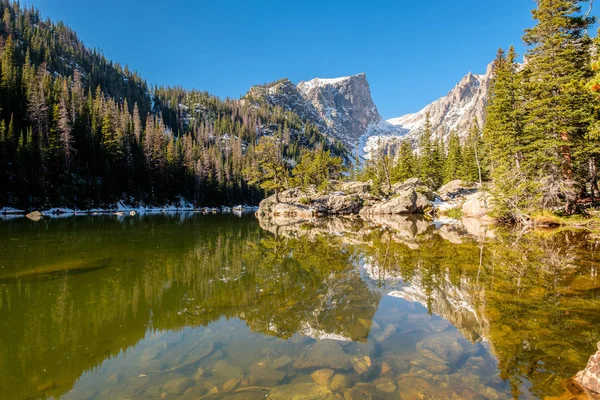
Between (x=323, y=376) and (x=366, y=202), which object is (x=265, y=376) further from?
(x=366, y=202)

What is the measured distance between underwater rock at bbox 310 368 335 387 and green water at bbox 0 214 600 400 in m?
0.02

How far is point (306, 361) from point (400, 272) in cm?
684

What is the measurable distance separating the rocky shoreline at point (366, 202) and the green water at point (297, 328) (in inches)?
1355

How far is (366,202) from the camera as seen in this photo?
53906 mm

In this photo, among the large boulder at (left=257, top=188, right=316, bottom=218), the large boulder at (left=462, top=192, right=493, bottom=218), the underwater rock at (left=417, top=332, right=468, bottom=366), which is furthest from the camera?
the large boulder at (left=257, top=188, right=316, bottom=218)

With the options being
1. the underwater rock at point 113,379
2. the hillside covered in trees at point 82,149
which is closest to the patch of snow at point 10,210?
the hillside covered in trees at point 82,149

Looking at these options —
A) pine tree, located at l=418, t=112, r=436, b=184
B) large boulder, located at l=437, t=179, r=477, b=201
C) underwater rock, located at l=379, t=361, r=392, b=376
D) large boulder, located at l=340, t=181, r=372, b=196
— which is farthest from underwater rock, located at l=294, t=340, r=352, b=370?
pine tree, located at l=418, t=112, r=436, b=184

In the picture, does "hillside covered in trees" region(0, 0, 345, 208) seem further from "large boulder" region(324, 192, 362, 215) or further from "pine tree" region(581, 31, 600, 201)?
"pine tree" region(581, 31, 600, 201)

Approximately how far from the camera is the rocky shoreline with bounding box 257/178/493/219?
4659 centimetres

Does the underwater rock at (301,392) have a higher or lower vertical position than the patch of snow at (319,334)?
higher

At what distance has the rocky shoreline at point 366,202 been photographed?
1834 inches

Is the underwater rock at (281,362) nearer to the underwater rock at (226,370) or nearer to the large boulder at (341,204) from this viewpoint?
the underwater rock at (226,370)

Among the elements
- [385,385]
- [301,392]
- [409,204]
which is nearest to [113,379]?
[301,392]

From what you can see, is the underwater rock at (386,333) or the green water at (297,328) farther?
the underwater rock at (386,333)
